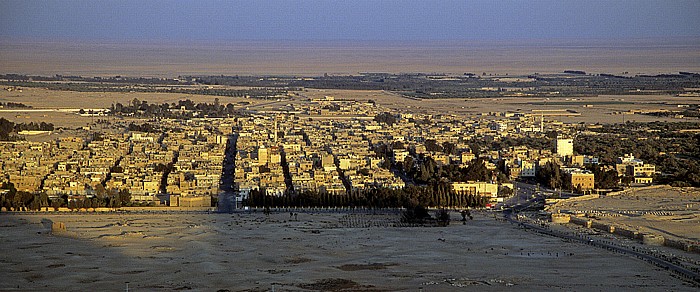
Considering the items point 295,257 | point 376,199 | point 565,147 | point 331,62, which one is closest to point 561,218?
point 376,199

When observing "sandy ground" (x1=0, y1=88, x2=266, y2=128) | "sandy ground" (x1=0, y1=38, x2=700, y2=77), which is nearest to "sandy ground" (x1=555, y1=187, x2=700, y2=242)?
"sandy ground" (x1=0, y1=88, x2=266, y2=128)

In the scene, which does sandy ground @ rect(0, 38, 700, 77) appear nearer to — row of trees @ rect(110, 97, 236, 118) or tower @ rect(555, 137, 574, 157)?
row of trees @ rect(110, 97, 236, 118)

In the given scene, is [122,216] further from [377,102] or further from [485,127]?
[377,102]

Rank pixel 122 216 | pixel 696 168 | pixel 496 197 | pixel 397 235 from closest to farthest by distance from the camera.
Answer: pixel 397 235
pixel 122 216
pixel 496 197
pixel 696 168

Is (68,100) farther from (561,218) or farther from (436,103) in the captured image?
(561,218)

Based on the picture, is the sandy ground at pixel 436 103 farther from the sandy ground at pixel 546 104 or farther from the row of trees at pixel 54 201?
the row of trees at pixel 54 201

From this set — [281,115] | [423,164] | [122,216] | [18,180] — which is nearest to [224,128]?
[281,115]

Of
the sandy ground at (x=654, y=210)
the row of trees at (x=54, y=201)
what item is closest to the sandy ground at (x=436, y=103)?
the row of trees at (x=54, y=201)

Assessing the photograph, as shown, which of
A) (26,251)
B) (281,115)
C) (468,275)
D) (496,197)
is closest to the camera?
(468,275)
